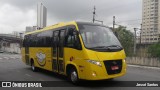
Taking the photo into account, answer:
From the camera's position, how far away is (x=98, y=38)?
1179 centimetres

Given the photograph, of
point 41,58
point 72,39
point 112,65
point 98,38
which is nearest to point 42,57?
point 41,58

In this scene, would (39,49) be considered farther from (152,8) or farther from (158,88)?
(152,8)

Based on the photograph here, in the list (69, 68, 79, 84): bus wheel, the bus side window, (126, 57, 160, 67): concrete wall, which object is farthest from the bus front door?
(126, 57, 160, 67): concrete wall

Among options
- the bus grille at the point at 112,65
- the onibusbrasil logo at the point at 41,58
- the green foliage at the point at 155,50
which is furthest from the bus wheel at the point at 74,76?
the green foliage at the point at 155,50

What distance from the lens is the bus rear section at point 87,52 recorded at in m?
10.9

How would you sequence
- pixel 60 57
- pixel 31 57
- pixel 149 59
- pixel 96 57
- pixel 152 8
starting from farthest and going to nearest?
1. pixel 152 8
2. pixel 149 59
3. pixel 31 57
4. pixel 60 57
5. pixel 96 57

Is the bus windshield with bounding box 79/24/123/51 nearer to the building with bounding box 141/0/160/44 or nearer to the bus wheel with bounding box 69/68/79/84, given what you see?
the bus wheel with bounding box 69/68/79/84

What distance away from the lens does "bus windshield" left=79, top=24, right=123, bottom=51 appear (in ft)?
37.4

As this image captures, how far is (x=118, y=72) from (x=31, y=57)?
9.52 meters

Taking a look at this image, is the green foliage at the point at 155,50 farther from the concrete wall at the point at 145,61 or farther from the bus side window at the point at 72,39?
the bus side window at the point at 72,39

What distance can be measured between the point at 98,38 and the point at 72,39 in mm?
1282

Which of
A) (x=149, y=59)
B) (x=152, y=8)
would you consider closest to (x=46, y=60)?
(x=149, y=59)

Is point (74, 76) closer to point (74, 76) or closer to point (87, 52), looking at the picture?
point (74, 76)

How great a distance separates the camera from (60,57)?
1354cm
